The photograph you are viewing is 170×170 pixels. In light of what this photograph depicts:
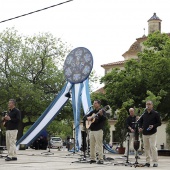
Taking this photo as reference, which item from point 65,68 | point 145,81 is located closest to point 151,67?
point 145,81

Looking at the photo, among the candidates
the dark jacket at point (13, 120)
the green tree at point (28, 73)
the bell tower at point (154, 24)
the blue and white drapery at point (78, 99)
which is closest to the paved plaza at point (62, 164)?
the dark jacket at point (13, 120)

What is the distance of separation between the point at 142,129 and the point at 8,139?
384 cm

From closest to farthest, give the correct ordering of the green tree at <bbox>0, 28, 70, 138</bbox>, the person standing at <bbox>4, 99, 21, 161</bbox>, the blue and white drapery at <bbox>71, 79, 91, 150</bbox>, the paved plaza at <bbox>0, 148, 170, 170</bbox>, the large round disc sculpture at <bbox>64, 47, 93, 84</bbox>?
the paved plaza at <bbox>0, 148, 170, 170</bbox> < the person standing at <bbox>4, 99, 21, 161</bbox> < the large round disc sculpture at <bbox>64, 47, 93, 84</bbox> < the blue and white drapery at <bbox>71, 79, 91, 150</bbox> < the green tree at <bbox>0, 28, 70, 138</bbox>

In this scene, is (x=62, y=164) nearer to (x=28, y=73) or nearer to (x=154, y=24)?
(x=28, y=73)

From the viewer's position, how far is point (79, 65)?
21109 millimetres

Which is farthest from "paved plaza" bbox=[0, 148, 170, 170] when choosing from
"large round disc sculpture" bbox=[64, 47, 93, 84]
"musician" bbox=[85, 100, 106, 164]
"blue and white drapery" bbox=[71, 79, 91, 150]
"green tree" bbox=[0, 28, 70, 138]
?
"green tree" bbox=[0, 28, 70, 138]

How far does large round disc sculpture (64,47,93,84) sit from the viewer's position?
818 inches

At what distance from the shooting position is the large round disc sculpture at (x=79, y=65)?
20.8 meters

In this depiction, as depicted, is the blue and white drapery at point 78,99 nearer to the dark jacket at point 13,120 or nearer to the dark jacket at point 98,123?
the dark jacket at point 13,120

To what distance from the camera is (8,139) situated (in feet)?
41.4

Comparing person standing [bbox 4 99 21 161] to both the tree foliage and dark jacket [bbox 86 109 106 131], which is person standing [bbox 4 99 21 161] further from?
the tree foliage

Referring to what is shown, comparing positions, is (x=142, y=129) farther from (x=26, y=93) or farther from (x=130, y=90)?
(x=26, y=93)

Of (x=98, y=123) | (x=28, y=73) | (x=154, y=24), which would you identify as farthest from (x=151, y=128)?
(x=154, y=24)

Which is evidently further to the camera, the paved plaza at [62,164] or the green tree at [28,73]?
the green tree at [28,73]
